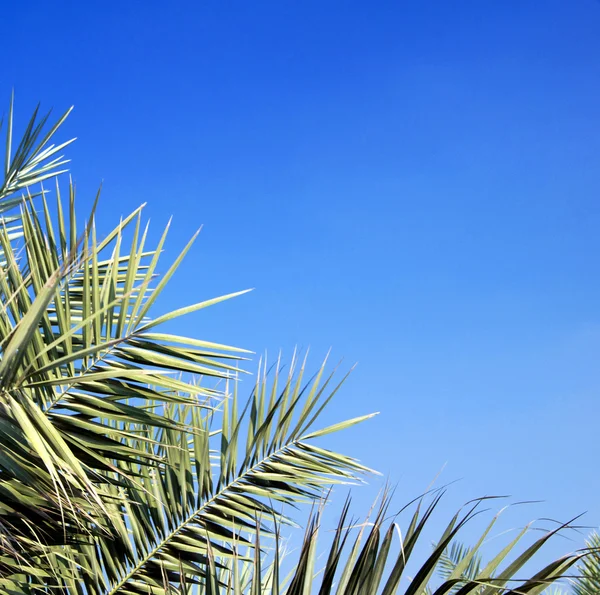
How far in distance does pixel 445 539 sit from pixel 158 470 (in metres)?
1.48

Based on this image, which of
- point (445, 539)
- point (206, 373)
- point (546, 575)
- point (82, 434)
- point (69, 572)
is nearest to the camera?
point (546, 575)

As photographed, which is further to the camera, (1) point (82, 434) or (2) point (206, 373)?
(2) point (206, 373)

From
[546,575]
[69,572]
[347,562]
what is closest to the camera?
Answer: [546,575]

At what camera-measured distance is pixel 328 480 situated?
254 cm

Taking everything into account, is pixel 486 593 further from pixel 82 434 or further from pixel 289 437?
pixel 289 437

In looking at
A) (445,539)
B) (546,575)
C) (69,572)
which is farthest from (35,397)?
(546,575)

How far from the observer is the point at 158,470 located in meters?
2.52

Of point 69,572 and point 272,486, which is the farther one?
point 272,486

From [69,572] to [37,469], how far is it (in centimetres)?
85

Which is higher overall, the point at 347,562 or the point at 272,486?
the point at 272,486

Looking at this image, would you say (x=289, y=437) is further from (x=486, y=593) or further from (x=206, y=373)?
(x=486, y=593)

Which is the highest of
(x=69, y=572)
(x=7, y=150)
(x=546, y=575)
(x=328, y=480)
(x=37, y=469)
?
(x=7, y=150)

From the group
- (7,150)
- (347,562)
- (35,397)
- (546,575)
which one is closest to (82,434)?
(35,397)

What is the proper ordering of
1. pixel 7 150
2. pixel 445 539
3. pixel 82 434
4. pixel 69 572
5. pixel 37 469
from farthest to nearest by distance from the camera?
1. pixel 7 150
2. pixel 69 572
3. pixel 82 434
4. pixel 37 469
5. pixel 445 539
